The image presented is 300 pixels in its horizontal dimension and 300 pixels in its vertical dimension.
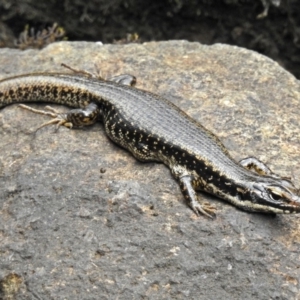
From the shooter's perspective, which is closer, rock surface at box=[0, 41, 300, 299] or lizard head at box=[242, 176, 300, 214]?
rock surface at box=[0, 41, 300, 299]

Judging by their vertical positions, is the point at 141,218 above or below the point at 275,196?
below

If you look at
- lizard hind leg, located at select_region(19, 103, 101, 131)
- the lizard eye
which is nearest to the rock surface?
lizard hind leg, located at select_region(19, 103, 101, 131)

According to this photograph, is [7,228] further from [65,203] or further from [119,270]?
[119,270]

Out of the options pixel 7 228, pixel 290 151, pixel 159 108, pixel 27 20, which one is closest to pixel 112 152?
pixel 159 108

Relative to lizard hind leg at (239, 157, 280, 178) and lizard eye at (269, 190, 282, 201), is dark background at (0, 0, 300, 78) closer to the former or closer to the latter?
lizard hind leg at (239, 157, 280, 178)

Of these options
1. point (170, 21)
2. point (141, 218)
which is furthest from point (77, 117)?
point (170, 21)

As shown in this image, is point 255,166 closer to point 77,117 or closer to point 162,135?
point 162,135

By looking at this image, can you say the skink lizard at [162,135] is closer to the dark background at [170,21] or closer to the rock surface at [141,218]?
the rock surface at [141,218]
